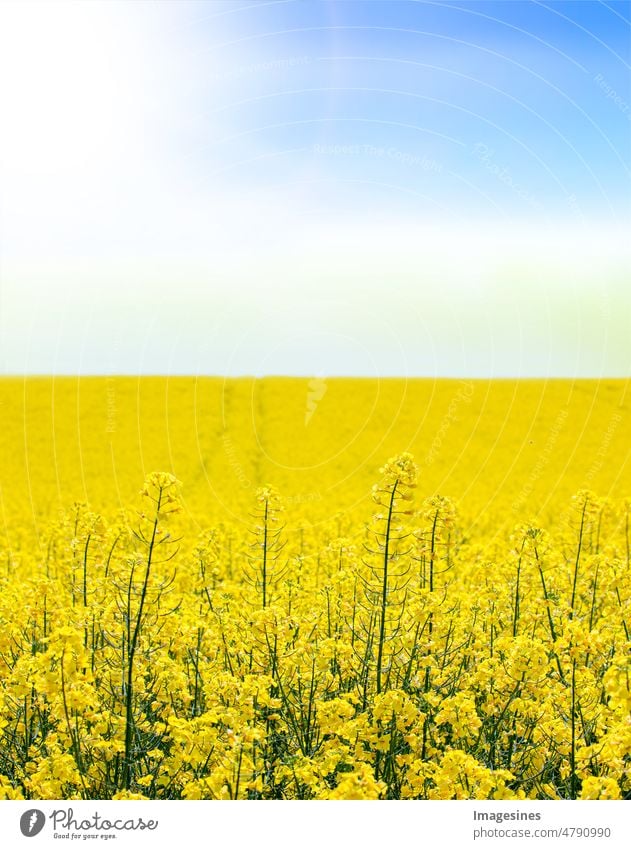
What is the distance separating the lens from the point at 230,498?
1919cm

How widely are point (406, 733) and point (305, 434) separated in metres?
21.4

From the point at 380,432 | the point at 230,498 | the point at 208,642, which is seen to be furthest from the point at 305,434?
the point at 208,642

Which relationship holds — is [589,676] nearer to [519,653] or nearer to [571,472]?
[519,653]

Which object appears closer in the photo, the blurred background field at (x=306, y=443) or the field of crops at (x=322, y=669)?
the field of crops at (x=322, y=669)
